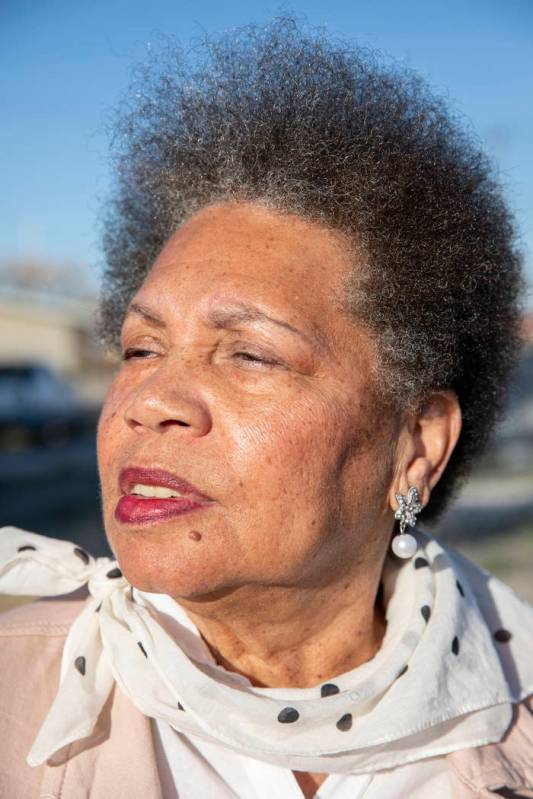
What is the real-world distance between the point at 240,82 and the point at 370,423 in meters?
1.18

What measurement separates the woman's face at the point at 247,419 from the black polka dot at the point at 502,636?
58cm

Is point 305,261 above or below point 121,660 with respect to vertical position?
above

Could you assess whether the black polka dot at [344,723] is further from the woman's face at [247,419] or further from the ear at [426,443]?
the ear at [426,443]

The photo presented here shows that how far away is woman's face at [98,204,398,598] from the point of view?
Result: 2016 millimetres

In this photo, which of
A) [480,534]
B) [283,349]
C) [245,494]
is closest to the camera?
[245,494]

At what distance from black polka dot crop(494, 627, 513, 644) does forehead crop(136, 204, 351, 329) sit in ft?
3.95

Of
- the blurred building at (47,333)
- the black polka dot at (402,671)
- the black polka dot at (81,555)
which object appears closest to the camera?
the black polka dot at (402,671)

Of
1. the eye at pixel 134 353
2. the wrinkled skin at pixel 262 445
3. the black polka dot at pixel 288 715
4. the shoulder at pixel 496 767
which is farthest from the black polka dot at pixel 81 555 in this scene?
the shoulder at pixel 496 767

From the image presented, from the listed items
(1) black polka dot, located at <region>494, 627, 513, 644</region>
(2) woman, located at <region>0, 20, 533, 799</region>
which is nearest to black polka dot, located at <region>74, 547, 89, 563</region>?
(2) woman, located at <region>0, 20, 533, 799</region>

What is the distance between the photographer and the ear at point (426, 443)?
2453 millimetres

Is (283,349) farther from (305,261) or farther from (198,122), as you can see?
(198,122)

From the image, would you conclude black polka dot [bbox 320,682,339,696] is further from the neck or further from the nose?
the nose

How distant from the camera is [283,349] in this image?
2.16m

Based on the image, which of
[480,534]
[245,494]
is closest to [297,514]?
[245,494]
